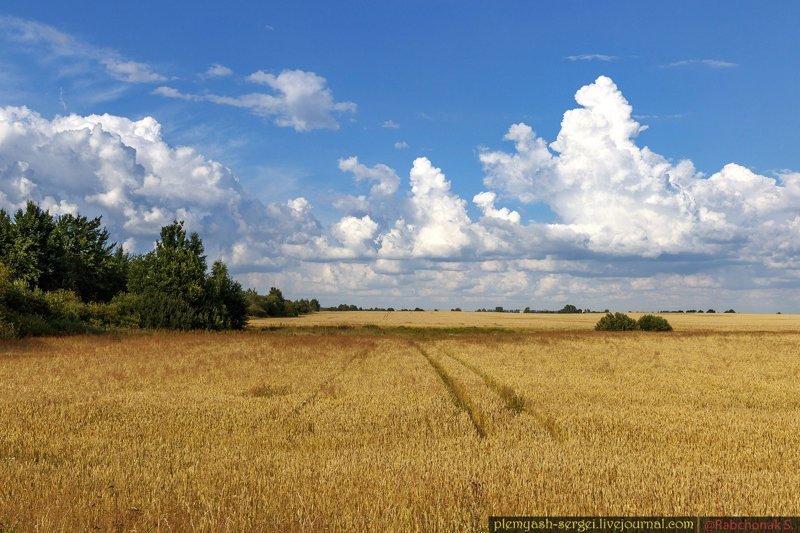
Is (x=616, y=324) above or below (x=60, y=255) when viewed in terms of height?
below

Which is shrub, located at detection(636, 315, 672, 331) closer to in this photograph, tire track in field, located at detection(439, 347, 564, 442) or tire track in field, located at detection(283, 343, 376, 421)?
tire track in field, located at detection(283, 343, 376, 421)

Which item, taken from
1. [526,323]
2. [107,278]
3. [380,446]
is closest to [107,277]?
[107,278]

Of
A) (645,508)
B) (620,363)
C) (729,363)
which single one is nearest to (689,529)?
(645,508)

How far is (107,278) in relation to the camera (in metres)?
69.3

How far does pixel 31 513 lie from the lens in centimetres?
647

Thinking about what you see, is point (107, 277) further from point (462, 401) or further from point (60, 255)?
point (462, 401)

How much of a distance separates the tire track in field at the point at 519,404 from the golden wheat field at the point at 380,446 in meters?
0.09

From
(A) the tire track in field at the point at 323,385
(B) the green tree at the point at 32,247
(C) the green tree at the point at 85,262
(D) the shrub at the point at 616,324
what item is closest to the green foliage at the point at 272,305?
(C) the green tree at the point at 85,262

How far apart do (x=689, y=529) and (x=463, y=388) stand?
12.4m

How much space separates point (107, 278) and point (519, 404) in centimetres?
6732

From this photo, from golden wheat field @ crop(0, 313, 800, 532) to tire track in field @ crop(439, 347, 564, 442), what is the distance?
89mm

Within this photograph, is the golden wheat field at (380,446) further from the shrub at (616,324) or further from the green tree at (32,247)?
the shrub at (616,324)

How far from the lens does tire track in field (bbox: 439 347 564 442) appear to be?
39.5 feet

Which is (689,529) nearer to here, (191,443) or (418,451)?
(418,451)
